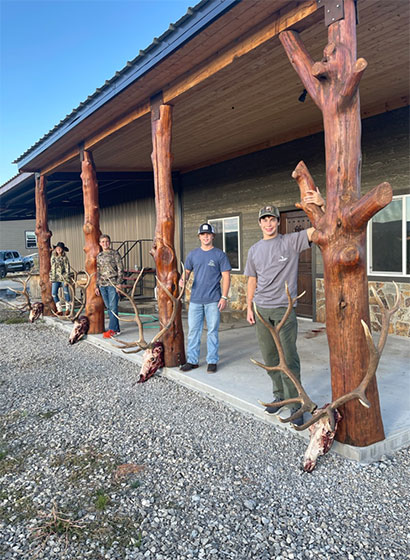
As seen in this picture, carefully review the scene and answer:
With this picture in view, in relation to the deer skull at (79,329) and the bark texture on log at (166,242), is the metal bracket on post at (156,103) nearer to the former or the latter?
the bark texture on log at (166,242)

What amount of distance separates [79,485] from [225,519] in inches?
39.0

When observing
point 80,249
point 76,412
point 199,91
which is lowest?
point 76,412

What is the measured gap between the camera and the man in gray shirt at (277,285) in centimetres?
327

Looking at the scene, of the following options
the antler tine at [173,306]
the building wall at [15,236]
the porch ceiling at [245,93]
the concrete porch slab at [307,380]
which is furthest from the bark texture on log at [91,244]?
the building wall at [15,236]

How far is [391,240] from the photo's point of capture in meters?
6.31

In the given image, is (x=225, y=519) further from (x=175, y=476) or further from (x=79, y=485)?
(x=79, y=485)

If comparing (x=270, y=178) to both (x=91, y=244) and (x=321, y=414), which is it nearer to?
(x=91, y=244)

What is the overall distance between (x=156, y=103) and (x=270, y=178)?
3.62 meters

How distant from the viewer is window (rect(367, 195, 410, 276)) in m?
6.09

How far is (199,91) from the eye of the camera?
16.5ft

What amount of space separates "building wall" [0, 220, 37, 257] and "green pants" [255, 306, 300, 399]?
2968cm

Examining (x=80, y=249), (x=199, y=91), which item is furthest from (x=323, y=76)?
(x=80, y=249)

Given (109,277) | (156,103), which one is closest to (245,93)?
(156,103)

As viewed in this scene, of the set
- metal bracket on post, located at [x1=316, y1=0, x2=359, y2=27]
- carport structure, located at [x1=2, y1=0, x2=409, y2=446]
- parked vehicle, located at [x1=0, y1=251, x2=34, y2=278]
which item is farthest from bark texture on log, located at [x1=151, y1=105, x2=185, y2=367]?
parked vehicle, located at [x1=0, y1=251, x2=34, y2=278]
